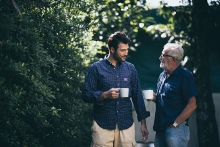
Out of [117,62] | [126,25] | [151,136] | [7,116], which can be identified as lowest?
[151,136]

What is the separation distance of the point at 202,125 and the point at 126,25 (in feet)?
11.1

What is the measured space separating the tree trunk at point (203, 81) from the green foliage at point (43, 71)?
2.07m

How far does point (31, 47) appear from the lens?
5.53 meters

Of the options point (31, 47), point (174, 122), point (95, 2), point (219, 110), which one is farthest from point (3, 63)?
point (219, 110)

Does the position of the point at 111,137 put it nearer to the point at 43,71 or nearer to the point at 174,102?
the point at 174,102

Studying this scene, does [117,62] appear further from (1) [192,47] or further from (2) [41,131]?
(1) [192,47]

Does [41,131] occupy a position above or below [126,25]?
below

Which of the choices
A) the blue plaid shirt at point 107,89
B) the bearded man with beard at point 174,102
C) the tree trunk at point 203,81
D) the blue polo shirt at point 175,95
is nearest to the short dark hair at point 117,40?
the blue plaid shirt at point 107,89

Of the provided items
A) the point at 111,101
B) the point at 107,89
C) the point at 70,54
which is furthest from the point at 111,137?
the point at 70,54

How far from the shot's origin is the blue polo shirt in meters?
4.80

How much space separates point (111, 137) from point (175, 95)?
90 cm

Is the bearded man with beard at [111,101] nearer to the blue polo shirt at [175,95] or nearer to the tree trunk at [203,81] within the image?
the blue polo shirt at [175,95]

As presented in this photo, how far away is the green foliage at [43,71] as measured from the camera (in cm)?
525

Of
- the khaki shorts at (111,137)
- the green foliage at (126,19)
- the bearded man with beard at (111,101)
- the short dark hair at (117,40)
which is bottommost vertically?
the khaki shorts at (111,137)
